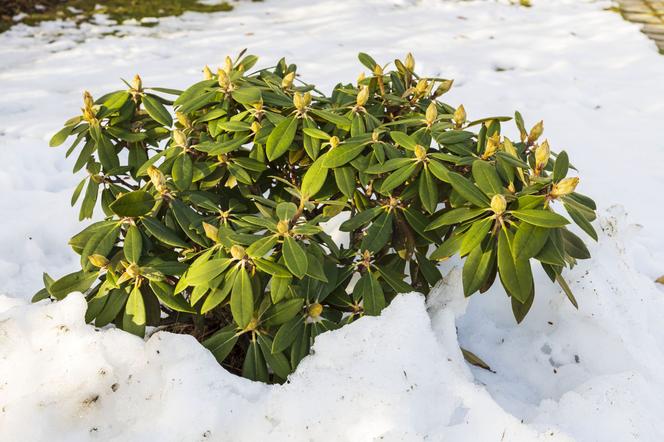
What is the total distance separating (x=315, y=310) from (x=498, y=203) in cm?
47

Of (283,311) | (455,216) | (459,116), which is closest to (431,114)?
(459,116)

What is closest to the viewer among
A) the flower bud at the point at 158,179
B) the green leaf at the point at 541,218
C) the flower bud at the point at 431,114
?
the green leaf at the point at 541,218

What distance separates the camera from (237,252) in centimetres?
119

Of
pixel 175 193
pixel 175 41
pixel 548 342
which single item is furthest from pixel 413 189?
pixel 175 41

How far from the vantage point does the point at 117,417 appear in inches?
49.1

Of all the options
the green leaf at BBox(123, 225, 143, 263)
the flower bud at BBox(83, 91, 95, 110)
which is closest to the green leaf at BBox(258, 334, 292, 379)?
the green leaf at BBox(123, 225, 143, 263)

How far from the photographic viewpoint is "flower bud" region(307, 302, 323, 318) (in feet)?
4.29

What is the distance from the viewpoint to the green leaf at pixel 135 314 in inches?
50.4

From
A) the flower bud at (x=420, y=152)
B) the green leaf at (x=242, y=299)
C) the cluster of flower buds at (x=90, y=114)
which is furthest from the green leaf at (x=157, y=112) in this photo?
the flower bud at (x=420, y=152)

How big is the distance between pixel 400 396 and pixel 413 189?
19.2 inches

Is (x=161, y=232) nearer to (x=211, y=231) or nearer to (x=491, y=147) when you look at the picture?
(x=211, y=231)

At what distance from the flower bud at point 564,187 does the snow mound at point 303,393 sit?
37 centimetres

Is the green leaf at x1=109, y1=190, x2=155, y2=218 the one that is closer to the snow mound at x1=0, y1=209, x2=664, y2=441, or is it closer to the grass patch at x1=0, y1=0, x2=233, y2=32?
the snow mound at x1=0, y1=209, x2=664, y2=441

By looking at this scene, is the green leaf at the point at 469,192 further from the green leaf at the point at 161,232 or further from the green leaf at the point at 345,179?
the green leaf at the point at 161,232
